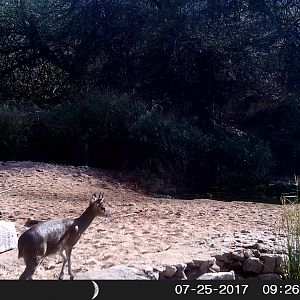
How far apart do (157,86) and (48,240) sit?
1212 centimetres

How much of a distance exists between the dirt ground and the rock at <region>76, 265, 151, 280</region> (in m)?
0.54

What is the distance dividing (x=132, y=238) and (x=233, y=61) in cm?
1000

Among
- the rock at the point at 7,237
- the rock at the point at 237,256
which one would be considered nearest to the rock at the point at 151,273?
the rock at the point at 237,256

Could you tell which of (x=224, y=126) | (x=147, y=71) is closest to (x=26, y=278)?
(x=147, y=71)

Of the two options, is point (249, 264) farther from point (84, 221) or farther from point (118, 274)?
point (118, 274)

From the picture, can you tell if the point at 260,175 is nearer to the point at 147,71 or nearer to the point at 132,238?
the point at 147,71

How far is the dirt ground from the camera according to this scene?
6723 millimetres

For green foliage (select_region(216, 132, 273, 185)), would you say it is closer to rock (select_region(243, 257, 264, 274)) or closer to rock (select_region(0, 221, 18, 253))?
rock (select_region(243, 257, 264, 274))

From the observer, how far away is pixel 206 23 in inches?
686

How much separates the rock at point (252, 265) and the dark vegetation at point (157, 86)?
739 centimetres

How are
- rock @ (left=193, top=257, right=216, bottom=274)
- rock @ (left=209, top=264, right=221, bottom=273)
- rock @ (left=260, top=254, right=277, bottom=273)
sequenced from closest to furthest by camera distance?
rock @ (left=193, top=257, right=216, bottom=274)
rock @ (left=209, top=264, right=221, bottom=273)
rock @ (left=260, top=254, right=277, bottom=273)

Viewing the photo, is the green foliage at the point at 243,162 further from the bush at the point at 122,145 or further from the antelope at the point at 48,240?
the antelope at the point at 48,240

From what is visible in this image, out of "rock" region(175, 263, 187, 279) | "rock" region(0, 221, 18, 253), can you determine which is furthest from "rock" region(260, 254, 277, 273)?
"rock" region(0, 221, 18, 253)

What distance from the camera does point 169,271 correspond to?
19.9 feet
